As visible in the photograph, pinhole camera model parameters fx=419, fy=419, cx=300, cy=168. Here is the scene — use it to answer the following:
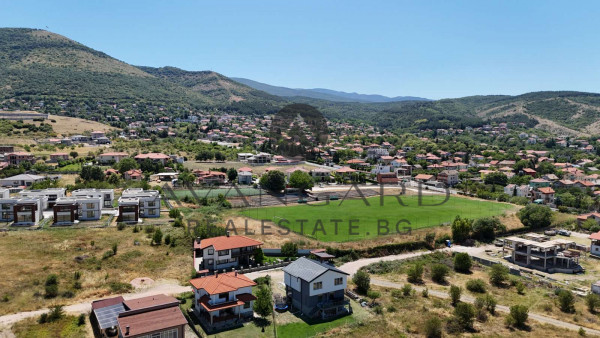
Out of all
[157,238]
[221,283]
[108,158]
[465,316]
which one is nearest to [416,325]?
[465,316]

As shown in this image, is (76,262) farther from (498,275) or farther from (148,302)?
(498,275)

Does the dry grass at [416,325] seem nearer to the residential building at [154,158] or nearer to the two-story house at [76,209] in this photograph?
the two-story house at [76,209]

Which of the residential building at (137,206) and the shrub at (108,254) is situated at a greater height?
the residential building at (137,206)

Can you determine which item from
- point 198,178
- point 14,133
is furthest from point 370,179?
point 14,133

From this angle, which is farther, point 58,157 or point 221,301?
point 58,157

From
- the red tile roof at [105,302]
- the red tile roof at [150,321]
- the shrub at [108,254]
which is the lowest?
the red tile roof at [105,302]

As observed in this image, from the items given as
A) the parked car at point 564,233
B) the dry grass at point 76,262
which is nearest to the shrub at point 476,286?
the dry grass at point 76,262

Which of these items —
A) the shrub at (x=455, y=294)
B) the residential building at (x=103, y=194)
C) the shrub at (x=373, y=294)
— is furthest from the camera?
the residential building at (x=103, y=194)
